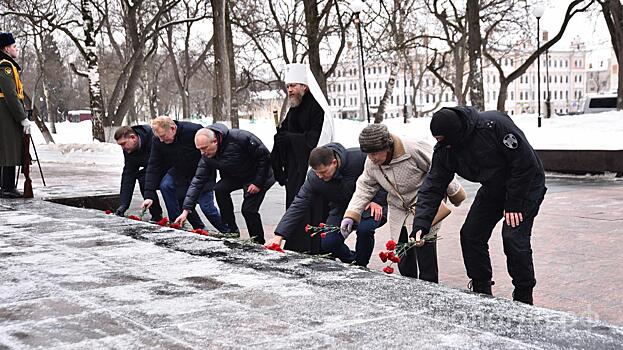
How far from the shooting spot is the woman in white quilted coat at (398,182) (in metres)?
5.38

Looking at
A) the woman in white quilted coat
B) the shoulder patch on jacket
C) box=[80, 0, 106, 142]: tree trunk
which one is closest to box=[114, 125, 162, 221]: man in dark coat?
the woman in white quilted coat

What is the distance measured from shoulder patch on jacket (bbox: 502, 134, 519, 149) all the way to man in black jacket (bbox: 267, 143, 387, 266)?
4.30 feet

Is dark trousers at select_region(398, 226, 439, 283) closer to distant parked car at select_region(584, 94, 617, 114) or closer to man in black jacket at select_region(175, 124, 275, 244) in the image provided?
man in black jacket at select_region(175, 124, 275, 244)

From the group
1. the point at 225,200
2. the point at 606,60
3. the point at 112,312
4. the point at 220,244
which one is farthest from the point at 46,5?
the point at 606,60

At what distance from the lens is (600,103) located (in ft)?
139

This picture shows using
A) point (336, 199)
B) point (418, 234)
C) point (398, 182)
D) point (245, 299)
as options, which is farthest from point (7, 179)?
point (245, 299)

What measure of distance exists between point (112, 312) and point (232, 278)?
2.84 ft

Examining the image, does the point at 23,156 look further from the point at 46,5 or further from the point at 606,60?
the point at 606,60

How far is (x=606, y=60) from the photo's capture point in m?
118

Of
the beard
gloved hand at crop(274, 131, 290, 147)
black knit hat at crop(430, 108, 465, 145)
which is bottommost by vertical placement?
gloved hand at crop(274, 131, 290, 147)

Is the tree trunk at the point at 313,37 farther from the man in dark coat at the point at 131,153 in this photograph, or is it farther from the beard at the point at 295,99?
the beard at the point at 295,99

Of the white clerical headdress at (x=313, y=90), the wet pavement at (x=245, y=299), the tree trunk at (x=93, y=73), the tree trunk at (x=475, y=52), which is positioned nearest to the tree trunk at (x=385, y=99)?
the tree trunk at (x=475, y=52)

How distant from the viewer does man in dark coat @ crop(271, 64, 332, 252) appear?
717 centimetres

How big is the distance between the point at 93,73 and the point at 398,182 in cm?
2109
